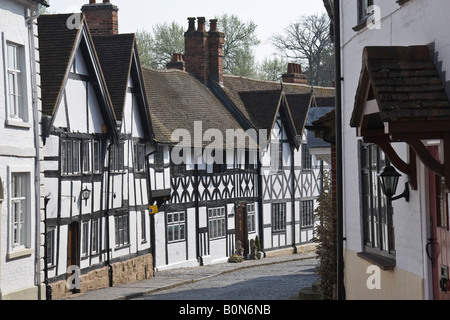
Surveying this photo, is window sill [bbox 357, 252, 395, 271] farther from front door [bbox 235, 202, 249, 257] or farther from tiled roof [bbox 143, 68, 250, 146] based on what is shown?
front door [bbox 235, 202, 249, 257]

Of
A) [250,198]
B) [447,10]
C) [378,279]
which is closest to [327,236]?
[378,279]

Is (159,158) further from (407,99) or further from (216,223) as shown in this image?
(407,99)

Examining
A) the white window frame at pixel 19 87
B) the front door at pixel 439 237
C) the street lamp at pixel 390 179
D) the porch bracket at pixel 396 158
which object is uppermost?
→ the white window frame at pixel 19 87

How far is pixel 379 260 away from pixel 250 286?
12741 millimetres

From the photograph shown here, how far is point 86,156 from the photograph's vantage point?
24203mm

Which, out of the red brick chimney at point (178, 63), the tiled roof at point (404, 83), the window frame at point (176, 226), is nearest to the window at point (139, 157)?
the window frame at point (176, 226)

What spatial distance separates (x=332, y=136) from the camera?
1498 centimetres

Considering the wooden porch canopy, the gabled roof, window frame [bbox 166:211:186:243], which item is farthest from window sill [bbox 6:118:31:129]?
window frame [bbox 166:211:186:243]

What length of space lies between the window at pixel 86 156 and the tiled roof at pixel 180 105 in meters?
5.00

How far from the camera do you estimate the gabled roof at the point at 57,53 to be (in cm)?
2153

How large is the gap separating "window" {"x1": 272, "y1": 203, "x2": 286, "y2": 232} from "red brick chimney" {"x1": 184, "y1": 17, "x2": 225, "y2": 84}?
20.6 ft

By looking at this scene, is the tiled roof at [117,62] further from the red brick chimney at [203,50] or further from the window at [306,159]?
the window at [306,159]

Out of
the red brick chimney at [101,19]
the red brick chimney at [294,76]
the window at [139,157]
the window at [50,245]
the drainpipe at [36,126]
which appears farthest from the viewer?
the red brick chimney at [294,76]
